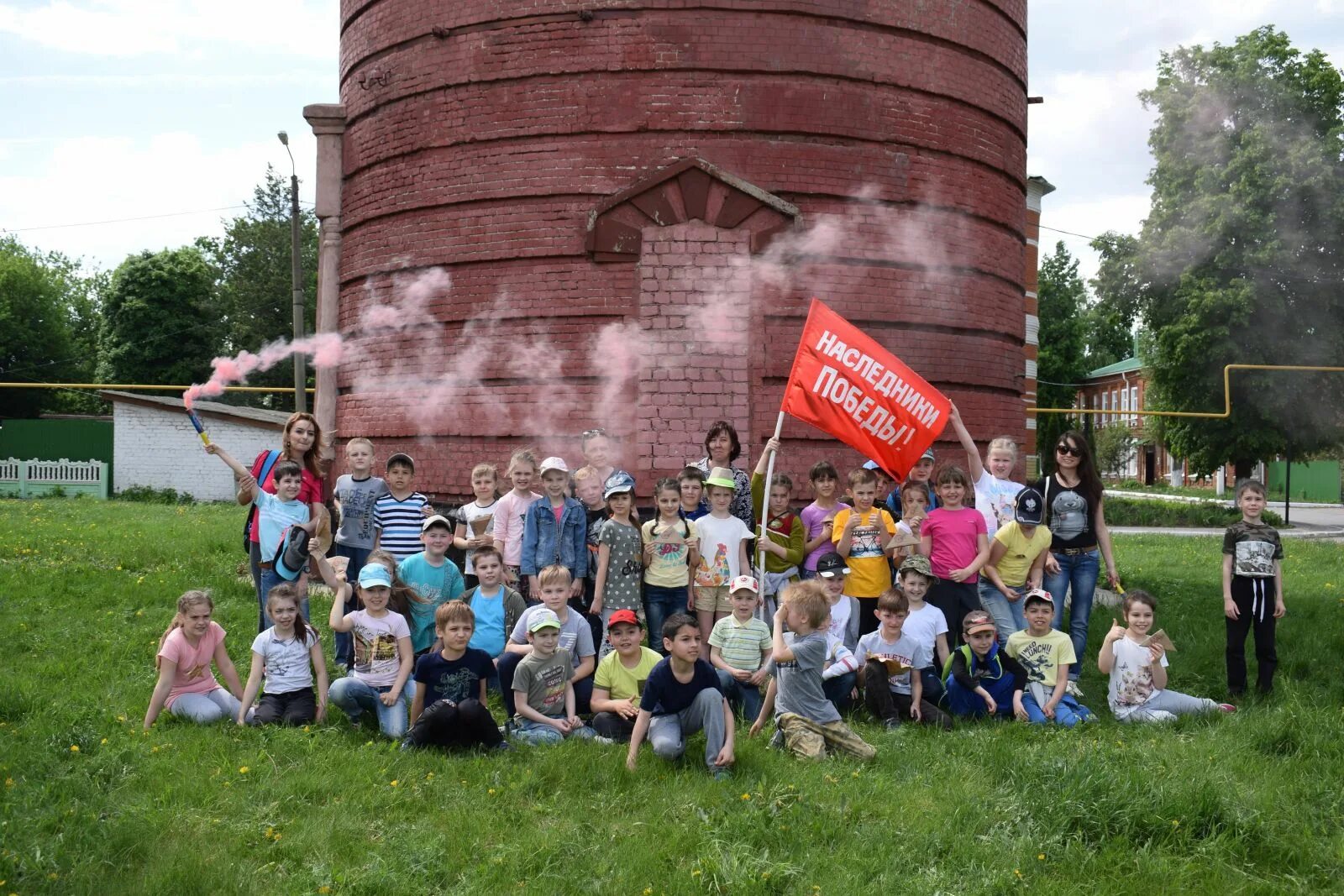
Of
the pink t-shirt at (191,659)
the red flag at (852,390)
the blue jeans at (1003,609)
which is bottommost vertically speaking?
the pink t-shirt at (191,659)

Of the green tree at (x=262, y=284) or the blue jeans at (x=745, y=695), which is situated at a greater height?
the green tree at (x=262, y=284)

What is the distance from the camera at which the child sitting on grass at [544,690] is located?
6227 mm

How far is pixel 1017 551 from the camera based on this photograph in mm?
7453

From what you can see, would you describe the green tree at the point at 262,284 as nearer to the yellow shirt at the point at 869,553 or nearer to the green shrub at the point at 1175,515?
the green shrub at the point at 1175,515

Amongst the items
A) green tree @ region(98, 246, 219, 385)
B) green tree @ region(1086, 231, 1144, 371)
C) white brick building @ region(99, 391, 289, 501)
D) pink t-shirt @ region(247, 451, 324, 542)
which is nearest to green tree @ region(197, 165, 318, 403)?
green tree @ region(98, 246, 219, 385)

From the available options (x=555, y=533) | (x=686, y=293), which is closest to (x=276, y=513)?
(x=555, y=533)

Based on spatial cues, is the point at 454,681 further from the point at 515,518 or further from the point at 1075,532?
the point at 1075,532

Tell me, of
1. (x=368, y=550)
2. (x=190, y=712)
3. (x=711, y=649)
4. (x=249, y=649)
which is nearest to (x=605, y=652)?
(x=711, y=649)

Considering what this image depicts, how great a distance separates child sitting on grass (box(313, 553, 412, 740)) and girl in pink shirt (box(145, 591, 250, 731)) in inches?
25.3

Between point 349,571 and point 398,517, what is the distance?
2.03ft

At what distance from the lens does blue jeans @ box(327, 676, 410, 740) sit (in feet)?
20.8

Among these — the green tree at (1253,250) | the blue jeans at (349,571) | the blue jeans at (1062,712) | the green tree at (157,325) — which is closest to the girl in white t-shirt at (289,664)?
the blue jeans at (349,571)

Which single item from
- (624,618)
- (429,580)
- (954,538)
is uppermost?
(954,538)

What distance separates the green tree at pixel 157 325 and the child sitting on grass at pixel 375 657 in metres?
42.0
